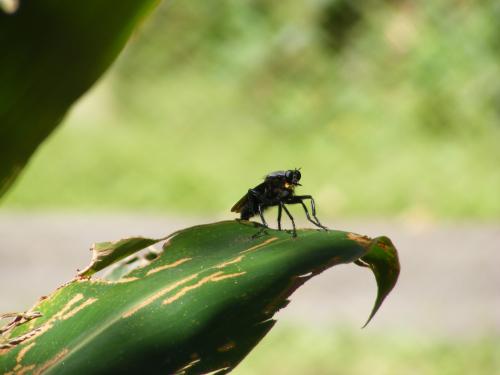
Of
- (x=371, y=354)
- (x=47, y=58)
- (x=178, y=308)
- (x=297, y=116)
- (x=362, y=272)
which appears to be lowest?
(x=178, y=308)

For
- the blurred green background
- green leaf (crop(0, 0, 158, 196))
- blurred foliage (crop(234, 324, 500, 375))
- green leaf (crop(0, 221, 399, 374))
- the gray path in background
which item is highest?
the blurred green background

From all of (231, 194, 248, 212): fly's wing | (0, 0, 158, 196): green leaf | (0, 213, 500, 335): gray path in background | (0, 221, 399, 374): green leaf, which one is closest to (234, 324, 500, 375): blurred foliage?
(0, 213, 500, 335): gray path in background

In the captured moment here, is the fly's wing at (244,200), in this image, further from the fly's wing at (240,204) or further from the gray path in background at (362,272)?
the gray path in background at (362,272)

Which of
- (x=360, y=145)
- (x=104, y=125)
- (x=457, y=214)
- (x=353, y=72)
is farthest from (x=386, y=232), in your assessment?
(x=104, y=125)

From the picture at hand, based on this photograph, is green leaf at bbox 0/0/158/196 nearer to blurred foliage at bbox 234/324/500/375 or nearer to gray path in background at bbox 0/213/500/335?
blurred foliage at bbox 234/324/500/375

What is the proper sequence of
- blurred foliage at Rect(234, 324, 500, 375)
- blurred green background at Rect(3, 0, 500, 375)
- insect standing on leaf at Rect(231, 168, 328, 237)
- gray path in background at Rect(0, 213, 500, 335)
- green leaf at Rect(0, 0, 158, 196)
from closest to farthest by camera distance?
1. green leaf at Rect(0, 0, 158, 196)
2. insect standing on leaf at Rect(231, 168, 328, 237)
3. blurred foliage at Rect(234, 324, 500, 375)
4. gray path in background at Rect(0, 213, 500, 335)
5. blurred green background at Rect(3, 0, 500, 375)

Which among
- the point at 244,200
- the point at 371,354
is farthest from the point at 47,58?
the point at 371,354

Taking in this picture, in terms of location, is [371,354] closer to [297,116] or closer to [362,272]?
[362,272]

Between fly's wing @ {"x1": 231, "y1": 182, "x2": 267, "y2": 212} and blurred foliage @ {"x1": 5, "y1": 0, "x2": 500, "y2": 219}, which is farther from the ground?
blurred foliage @ {"x1": 5, "y1": 0, "x2": 500, "y2": 219}
